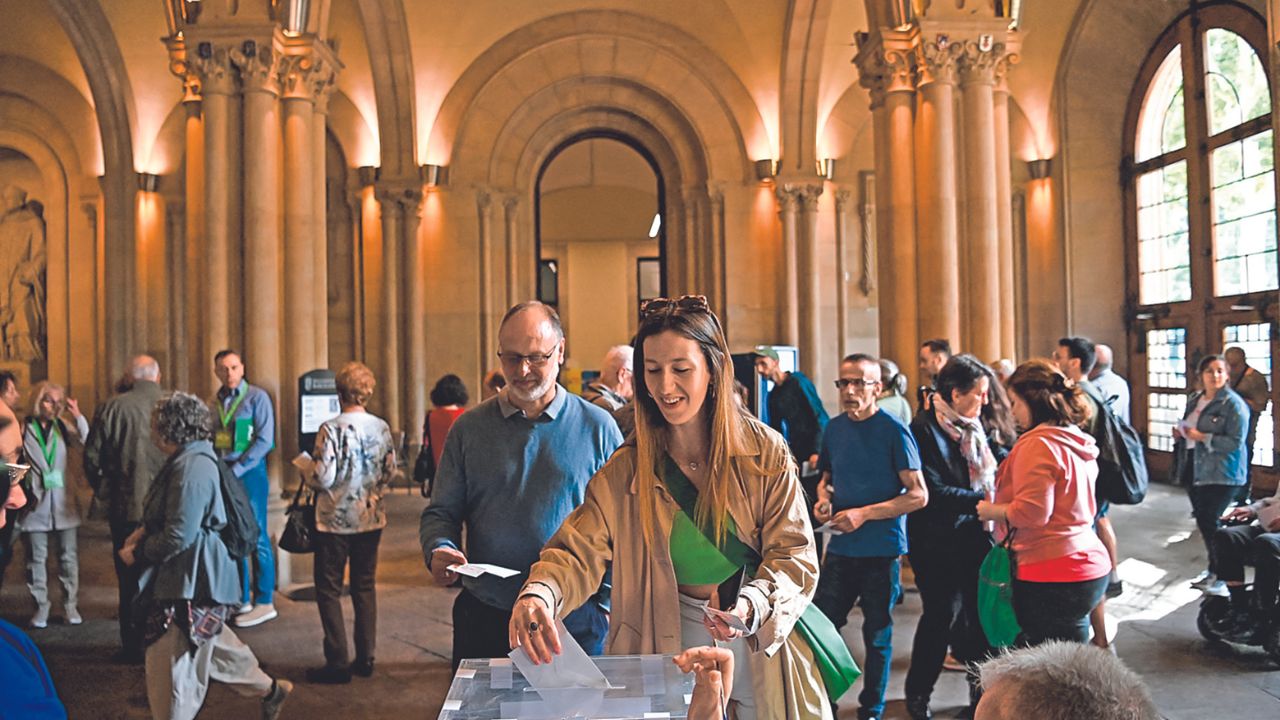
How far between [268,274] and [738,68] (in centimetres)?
989

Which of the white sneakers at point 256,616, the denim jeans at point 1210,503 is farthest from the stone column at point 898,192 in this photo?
the white sneakers at point 256,616

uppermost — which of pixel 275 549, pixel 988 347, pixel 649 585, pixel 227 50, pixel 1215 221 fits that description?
pixel 227 50

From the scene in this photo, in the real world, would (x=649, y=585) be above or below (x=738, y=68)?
below

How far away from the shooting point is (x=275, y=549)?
7.58m

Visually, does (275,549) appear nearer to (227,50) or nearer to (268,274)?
(268,274)

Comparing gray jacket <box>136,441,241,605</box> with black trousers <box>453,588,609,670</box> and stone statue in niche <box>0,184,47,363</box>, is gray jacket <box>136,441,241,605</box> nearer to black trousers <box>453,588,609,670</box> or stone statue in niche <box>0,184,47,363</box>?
black trousers <box>453,588,609,670</box>

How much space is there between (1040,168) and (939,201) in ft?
27.5

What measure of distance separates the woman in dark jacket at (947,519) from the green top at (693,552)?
8.41ft

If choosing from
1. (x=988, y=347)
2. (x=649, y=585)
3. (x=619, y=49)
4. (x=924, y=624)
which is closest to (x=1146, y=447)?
(x=988, y=347)

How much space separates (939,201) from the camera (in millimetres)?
8336

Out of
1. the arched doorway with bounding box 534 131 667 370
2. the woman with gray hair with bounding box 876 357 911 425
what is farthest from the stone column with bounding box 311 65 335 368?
the arched doorway with bounding box 534 131 667 370

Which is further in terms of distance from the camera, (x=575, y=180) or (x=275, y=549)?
(x=575, y=180)

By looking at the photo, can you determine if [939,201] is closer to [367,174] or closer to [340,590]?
[340,590]

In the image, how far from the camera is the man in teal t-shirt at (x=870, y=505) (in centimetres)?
431
